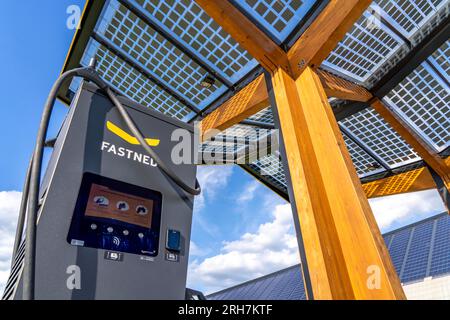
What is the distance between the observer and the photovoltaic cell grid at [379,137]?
487 cm

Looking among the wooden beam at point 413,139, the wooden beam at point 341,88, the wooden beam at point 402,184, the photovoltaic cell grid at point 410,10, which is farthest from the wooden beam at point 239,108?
the wooden beam at point 402,184

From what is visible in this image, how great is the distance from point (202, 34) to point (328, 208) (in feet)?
8.50

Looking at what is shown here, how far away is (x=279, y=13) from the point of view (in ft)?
9.41

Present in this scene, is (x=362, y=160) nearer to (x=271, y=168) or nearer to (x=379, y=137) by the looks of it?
(x=379, y=137)

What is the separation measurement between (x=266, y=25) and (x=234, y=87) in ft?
3.57

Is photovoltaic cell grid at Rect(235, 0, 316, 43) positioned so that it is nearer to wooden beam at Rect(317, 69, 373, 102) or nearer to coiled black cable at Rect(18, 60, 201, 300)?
wooden beam at Rect(317, 69, 373, 102)

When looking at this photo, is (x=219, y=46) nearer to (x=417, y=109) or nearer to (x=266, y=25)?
(x=266, y=25)

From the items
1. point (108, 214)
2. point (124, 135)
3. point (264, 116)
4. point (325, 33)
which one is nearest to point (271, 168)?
point (264, 116)

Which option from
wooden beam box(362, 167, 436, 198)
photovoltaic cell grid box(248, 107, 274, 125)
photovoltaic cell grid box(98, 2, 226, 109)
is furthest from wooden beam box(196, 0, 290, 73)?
wooden beam box(362, 167, 436, 198)

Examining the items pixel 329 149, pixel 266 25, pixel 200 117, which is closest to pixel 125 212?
pixel 329 149

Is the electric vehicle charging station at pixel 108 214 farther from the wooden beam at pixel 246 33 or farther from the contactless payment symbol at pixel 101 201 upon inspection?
the wooden beam at pixel 246 33
